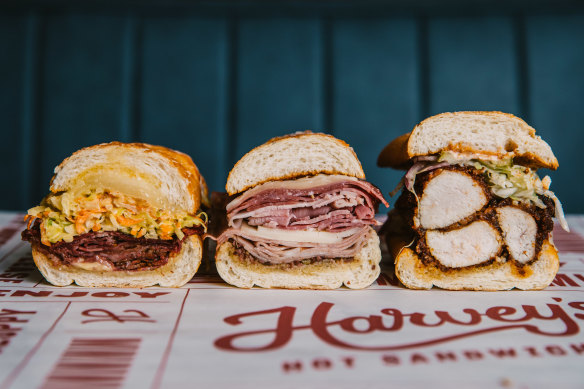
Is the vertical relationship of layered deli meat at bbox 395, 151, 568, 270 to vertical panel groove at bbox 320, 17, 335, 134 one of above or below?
below

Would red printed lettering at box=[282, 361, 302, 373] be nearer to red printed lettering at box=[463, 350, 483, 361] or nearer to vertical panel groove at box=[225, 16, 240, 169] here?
red printed lettering at box=[463, 350, 483, 361]

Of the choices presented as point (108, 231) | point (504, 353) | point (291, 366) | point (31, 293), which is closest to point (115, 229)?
point (108, 231)

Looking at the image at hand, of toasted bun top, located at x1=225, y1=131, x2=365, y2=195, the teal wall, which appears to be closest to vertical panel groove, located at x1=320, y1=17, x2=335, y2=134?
the teal wall

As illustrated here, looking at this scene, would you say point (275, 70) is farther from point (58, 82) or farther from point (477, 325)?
point (477, 325)

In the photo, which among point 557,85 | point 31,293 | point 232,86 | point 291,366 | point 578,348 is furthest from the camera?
point 232,86

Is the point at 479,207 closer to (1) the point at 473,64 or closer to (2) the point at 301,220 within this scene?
(2) the point at 301,220
